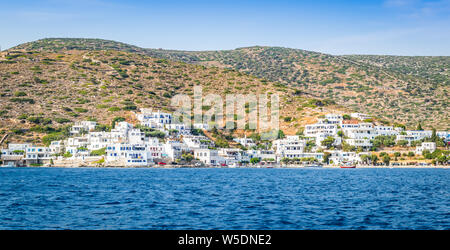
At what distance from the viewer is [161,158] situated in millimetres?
103875

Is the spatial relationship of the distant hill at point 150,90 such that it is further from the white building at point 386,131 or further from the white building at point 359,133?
the white building at point 386,131

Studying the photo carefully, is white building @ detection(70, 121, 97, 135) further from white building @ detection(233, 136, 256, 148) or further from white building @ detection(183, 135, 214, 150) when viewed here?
white building @ detection(233, 136, 256, 148)

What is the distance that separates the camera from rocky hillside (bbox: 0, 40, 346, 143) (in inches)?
4700

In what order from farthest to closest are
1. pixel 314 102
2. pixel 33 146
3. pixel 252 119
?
pixel 314 102
pixel 252 119
pixel 33 146

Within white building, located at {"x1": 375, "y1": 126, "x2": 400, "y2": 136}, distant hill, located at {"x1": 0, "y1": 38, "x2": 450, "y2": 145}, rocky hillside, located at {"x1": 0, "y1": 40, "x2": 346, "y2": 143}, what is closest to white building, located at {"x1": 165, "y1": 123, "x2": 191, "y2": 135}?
rocky hillside, located at {"x1": 0, "y1": 40, "x2": 346, "y2": 143}

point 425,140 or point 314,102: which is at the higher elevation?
point 314,102

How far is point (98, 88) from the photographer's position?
142 meters

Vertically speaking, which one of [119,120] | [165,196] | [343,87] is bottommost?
[165,196]

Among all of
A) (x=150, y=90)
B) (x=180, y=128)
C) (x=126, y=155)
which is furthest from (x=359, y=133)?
(x=150, y=90)

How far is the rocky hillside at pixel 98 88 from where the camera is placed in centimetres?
11938

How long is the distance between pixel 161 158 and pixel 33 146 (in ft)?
87.0

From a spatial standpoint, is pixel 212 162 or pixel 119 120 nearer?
pixel 212 162
